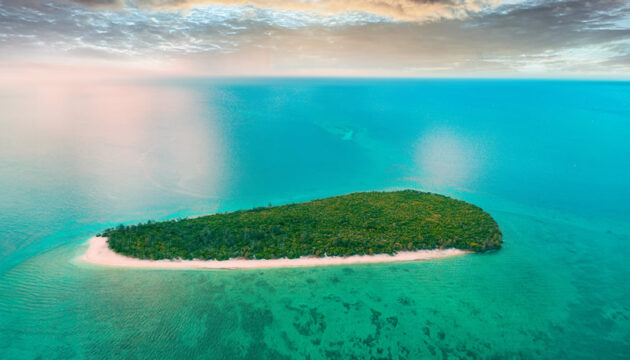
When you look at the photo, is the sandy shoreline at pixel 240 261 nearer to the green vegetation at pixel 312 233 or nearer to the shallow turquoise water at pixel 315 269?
the green vegetation at pixel 312 233

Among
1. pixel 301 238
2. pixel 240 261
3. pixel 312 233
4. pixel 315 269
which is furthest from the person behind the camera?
pixel 312 233

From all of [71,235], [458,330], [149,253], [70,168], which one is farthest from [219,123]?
[458,330]

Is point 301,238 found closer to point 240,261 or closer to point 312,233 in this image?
point 312,233

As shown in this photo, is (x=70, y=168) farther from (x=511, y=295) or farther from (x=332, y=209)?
(x=511, y=295)

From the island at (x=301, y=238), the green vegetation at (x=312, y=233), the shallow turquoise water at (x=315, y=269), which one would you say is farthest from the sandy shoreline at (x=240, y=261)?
the shallow turquoise water at (x=315, y=269)

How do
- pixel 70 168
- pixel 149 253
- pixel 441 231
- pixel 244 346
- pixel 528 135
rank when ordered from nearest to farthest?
pixel 244 346
pixel 149 253
pixel 441 231
pixel 70 168
pixel 528 135

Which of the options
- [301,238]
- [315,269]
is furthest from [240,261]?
[315,269]
